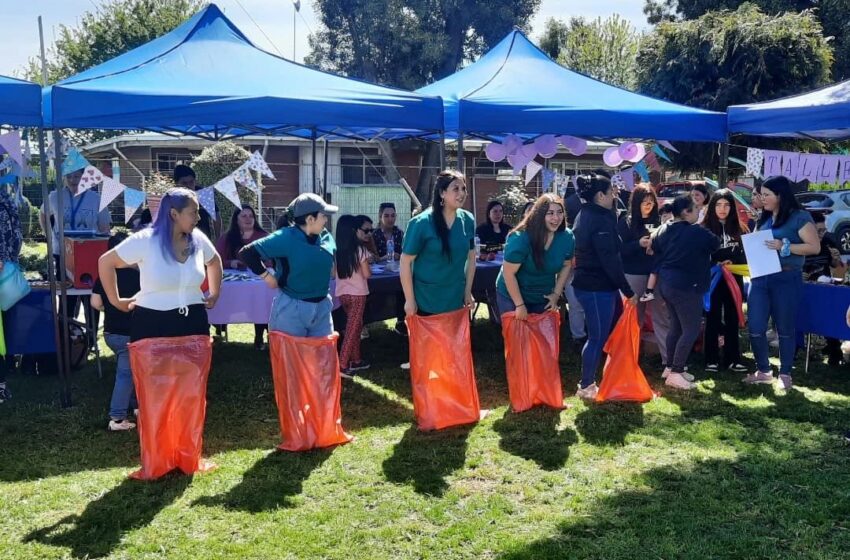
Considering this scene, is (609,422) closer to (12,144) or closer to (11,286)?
(11,286)

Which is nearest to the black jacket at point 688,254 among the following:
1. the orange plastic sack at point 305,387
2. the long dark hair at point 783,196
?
the long dark hair at point 783,196

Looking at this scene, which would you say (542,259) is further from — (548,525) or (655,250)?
(548,525)

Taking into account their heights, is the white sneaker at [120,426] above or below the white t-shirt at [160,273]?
below

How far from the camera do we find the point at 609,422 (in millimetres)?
5145

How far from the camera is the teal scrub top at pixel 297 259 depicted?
14.4 feet

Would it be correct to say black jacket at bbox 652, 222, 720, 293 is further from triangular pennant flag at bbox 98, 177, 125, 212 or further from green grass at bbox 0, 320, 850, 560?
triangular pennant flag at bbox 98, 177, 125, 212

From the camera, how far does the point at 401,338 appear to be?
26.4 ft

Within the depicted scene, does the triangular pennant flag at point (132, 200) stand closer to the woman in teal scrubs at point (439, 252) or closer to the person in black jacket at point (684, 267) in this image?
the woman in teal scrubs at point (439, 252)

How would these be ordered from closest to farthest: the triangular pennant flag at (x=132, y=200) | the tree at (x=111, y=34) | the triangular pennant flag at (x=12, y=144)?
the triangular pennant flag at (x=12, y=144), the triangular pennant flag at (x=132, y=200), the tree at (x=111, y=34)

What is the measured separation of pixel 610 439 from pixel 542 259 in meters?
1.21

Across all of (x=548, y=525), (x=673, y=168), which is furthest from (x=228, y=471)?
(x=673, y=168)

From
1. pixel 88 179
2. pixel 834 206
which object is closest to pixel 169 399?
pixel 88 179

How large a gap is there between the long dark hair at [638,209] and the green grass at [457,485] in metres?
1.44

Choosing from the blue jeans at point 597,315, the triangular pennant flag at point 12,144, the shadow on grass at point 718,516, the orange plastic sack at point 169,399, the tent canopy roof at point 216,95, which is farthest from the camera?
the triangular pennant flag at point 12,144
